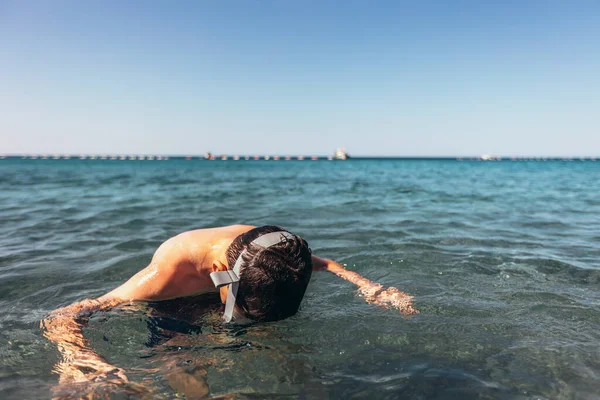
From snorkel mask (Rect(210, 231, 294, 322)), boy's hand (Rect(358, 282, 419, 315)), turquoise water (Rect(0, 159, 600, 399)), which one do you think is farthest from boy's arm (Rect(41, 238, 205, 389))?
boy's hand (Rect(358, 282, 419, 315))

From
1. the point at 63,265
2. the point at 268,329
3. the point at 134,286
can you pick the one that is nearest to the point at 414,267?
the point at 268,329

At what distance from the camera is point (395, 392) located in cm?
231

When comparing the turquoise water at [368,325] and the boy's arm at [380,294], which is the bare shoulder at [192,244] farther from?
the boy's arm at [380,294]

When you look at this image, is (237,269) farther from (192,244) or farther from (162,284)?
(162,284)

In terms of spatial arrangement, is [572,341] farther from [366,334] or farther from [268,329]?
[268,329]

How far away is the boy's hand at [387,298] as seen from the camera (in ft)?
11.4

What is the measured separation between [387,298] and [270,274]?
165 centimetres

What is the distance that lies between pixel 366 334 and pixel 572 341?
61.9 inches

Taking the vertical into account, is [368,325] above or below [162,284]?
below

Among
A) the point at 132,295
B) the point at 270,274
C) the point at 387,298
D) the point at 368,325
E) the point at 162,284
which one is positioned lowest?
the point at 368,325

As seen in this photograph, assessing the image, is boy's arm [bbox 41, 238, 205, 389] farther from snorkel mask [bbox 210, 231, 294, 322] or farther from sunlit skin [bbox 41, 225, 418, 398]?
snorkel mask [bbox 210, 231, 294, 322]

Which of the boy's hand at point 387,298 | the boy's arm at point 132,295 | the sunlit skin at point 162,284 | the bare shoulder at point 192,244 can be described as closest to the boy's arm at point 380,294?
the boy's hand at point 387,298

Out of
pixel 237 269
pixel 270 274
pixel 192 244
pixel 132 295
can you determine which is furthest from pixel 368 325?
pixel 132 295

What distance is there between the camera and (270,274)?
90.1 inches
